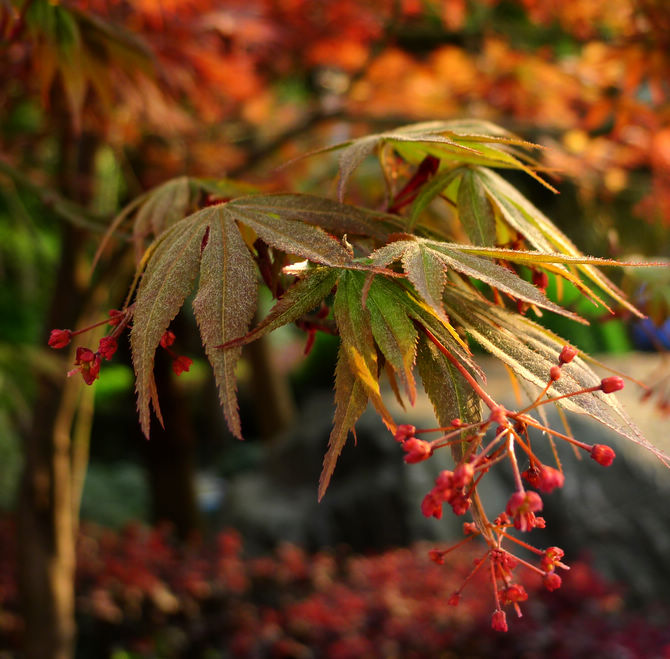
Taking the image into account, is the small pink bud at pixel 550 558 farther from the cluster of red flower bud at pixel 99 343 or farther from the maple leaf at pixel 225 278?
the cluster of red flower bud at pixel 99 343

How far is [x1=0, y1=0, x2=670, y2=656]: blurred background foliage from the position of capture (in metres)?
1.47

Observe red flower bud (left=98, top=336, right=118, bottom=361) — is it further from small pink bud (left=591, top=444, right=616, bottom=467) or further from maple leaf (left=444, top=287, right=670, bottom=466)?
small pink bud (left=591, top=444, right=616, bottom=467)

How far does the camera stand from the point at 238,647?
3225 mm

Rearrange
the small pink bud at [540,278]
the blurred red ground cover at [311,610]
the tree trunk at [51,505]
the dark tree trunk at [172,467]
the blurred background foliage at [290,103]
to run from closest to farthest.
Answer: the small pink bud at [540,278]
the blurred background foliage at [290,103]
the tree trunk at [51,505]
the blurred red ground cover at [311,610]
the dark tree trunk at [172,467]

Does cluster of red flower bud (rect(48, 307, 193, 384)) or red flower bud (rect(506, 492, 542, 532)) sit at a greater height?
cluster of red flower bud (rect(48, 307, 193, 384))

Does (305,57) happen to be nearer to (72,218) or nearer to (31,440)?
(31,440)

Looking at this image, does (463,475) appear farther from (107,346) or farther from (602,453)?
(107,346)

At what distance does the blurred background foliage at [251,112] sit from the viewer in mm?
1472

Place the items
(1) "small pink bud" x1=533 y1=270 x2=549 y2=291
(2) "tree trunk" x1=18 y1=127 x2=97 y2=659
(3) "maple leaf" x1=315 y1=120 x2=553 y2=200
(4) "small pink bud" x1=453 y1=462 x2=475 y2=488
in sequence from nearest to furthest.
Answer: (4) "small pink bud" x1=453 y1=462 x2=475 y2=488 → (3) "maple leaf" x1=315 y1=120 x2=553 y2=200 → (1) "small pink bud" x1=533 y1=270 x2=549 y2=291 → (2) "tree trunk" x1=18 y1=127 x2=97 y2=659

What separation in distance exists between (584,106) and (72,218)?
3771 mm

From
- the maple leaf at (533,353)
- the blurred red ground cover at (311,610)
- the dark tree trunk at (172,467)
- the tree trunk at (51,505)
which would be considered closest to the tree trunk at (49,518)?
the tree trunk at (51,505)

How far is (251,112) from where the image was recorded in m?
5.48

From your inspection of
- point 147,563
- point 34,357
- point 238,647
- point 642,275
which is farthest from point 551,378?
point 147,563

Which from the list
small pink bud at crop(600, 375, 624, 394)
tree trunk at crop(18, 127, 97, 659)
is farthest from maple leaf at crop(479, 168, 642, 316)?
tree trunk at crop(18, 127, 97, 659)
